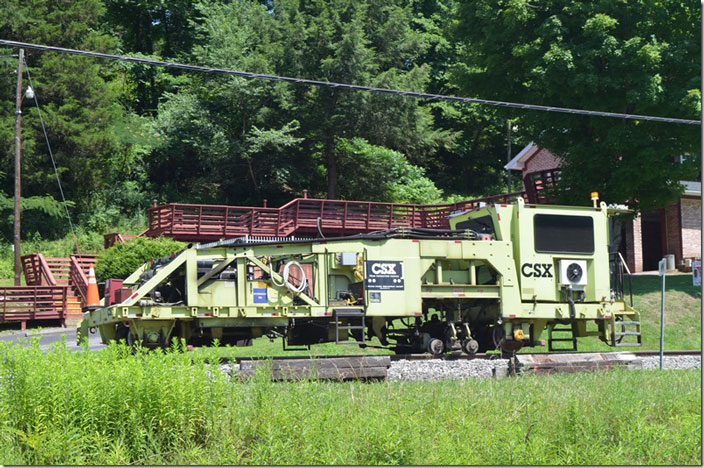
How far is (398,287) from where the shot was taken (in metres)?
16.2

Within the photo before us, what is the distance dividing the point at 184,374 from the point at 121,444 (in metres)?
1.01

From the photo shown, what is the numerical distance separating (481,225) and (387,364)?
455cm

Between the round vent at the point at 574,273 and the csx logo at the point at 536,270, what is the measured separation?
1.31ft

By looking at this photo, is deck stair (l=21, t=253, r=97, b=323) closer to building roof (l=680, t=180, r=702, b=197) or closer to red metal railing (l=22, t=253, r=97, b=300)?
red metal railing (l=22, t=253, r=97, b=300)

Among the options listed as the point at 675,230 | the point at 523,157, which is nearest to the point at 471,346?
the point at 675,230

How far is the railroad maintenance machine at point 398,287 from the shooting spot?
15.4 m

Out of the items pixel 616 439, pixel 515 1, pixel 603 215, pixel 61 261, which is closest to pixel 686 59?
pixel 515 1

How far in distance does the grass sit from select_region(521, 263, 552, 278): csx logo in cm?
581

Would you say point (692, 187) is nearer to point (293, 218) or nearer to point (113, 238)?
point (293, 218)

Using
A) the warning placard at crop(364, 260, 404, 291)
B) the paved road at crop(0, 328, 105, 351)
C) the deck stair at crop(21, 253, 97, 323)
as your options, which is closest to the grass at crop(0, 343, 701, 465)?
the warning placard at crop(364, 260, 404, 291)

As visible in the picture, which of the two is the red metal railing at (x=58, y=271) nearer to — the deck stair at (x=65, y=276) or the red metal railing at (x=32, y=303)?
the deck stair at (x=65, y=276)

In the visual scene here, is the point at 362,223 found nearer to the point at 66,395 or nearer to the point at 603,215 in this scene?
the point at 603,215

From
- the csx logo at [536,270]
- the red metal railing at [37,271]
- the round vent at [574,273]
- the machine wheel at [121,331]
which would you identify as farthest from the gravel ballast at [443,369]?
the red metal railing at [37,271]

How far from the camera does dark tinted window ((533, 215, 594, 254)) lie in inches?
679
